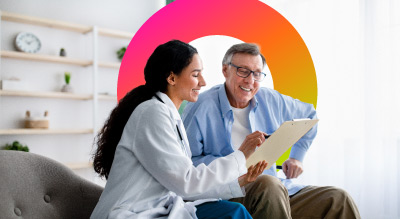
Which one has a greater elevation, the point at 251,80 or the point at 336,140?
the point at 251,80

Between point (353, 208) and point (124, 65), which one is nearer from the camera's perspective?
point (353, 208)

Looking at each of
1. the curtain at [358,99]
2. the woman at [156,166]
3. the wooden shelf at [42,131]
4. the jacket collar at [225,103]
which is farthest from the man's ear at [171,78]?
the wooden shelf at [42,131]

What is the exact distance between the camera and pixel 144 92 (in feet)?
4.89

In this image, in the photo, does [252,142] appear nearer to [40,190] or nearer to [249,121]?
[249,121]

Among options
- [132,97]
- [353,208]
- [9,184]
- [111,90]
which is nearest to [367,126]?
[353,208]

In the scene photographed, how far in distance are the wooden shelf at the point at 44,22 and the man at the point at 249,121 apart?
3.01 metres

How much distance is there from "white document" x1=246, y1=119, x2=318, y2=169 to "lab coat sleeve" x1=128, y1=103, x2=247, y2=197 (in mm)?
207

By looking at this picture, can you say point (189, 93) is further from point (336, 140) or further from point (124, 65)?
point (336, 140)

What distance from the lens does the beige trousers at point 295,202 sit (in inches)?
62.7

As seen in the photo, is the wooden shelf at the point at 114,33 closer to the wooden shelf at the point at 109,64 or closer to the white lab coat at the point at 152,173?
the wooden shelf at the point at 109,64

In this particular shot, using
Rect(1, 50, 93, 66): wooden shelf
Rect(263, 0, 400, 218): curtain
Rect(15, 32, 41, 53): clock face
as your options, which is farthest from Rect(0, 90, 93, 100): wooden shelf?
Rect(263, 0, 400, 218): curtain

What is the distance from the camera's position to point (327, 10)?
3.51 m

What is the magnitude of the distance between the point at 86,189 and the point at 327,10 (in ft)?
9.26

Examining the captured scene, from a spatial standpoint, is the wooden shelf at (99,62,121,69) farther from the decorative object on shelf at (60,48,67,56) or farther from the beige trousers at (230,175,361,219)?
the beige trousers at (230,175,361,219)
